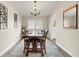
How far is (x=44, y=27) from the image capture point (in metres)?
11.4

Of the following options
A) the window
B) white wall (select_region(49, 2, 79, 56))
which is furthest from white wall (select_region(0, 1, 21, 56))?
the window

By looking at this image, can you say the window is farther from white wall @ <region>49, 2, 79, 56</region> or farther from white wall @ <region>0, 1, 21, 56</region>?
white wall @ <region>49, 2, 79, 56</region>

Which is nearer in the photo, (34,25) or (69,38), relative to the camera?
(69,38)

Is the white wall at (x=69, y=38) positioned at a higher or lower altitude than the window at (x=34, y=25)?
lower

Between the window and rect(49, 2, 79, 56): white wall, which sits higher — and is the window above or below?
above

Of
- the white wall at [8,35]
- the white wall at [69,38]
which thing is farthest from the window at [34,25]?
the white wall at [69,38]

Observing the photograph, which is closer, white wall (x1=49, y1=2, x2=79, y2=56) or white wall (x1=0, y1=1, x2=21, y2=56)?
white wall (x1=49, y1=2, x2=79, y2=56)

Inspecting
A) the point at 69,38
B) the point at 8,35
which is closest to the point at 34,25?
the point at 8,35

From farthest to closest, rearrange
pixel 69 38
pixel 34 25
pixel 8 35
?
pixel 34 25, pixel 8 35, pixel 69 38

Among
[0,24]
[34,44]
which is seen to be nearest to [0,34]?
[0,24]

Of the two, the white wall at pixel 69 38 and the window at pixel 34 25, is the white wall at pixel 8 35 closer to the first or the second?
the white wall at pixel 69 38

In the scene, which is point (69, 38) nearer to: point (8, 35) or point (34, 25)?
point (8, 35)

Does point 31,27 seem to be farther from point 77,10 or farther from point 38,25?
point 77,10

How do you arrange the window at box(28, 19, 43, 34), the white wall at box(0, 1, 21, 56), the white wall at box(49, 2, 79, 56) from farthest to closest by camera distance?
the window at box(28, 19, 43, 34) < the white wall at box(0, 1, 21, 56) < the white wall at box(49, 2, 79, 56)
